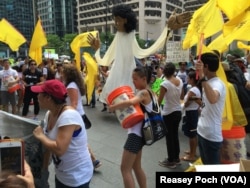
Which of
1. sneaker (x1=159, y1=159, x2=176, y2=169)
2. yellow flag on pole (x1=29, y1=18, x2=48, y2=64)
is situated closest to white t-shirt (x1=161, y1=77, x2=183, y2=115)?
sneaker (x1=159, y1=159, x2=176, y2=169)

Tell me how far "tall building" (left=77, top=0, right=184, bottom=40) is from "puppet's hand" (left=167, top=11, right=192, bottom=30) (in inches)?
3250

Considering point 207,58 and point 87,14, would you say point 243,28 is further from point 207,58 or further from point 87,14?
point 87,14

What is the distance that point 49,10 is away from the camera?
327 ft

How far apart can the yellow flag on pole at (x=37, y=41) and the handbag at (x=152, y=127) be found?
21.5 feet

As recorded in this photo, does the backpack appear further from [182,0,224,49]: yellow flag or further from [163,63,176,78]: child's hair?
[163,63,176,78]: child's hair

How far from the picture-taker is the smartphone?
186 centimetres

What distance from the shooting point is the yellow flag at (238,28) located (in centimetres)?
363

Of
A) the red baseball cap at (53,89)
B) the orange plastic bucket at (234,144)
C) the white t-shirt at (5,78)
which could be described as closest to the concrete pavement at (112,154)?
the orange plastic bucket at (234,144)

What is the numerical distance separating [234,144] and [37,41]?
6.97 m

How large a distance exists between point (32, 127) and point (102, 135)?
414 centimetres

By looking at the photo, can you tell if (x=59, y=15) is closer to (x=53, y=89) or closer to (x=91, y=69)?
(x=91, y=69)

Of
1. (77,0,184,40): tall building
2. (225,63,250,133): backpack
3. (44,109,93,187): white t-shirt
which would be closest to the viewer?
(44,109,93,187): white t-shirt

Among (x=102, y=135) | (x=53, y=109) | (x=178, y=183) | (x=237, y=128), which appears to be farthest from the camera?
(x=102, y=135)

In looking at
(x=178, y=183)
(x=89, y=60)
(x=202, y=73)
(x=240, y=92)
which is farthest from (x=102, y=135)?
(x=178, y=183)
